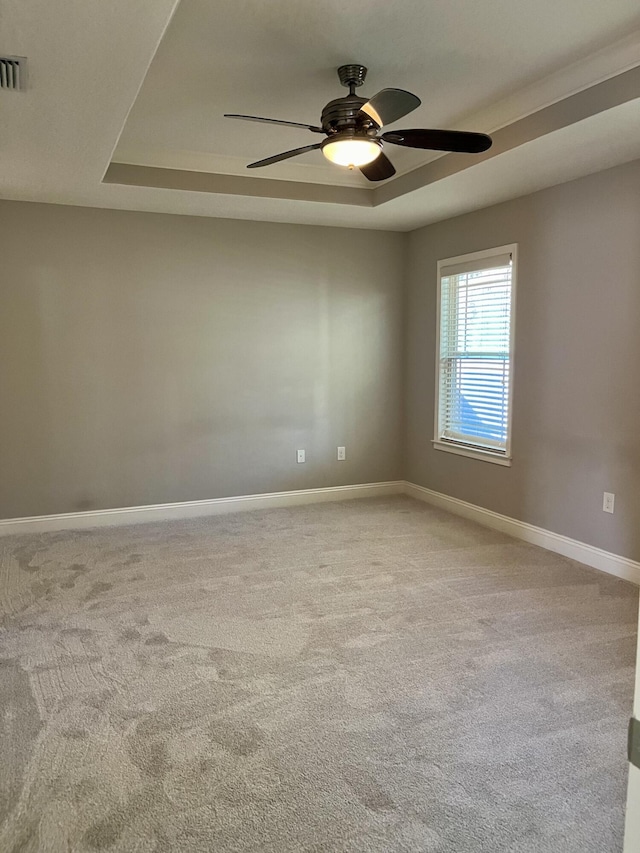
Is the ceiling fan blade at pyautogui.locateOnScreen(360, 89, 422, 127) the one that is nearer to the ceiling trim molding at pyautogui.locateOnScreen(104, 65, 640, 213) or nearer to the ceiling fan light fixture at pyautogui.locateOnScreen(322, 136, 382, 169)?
the ceiling fan light fixture at pyautogui.locateOnScreen(322, 136, 382, 169)

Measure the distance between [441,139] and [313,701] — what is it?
2.35 meters

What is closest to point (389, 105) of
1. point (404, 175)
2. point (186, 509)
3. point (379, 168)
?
point (379, 168)

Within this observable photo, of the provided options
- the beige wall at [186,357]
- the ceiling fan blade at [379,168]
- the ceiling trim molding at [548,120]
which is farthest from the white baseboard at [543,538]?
the ceiling fan blade at [379,168]

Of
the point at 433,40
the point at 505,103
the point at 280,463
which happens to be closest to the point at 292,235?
the point at 280,463

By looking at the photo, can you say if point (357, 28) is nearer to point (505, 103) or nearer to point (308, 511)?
point (505, 103)

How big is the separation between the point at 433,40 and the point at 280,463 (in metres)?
3.38

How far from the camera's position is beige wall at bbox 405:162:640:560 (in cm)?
350

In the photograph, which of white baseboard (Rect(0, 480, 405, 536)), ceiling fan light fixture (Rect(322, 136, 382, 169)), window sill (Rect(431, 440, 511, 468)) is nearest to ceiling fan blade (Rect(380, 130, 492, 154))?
ceiling fan light fixture (Rect(322, 136, 382, 169))

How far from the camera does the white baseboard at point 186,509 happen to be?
4.52 m

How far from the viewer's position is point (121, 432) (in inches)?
185

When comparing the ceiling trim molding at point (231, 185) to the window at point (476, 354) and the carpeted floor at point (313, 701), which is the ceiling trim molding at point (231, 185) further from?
the carpeted floor at point (313, 701)

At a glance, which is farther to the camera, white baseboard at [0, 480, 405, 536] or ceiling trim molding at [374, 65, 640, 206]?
white baseboard at [0, 480, 405, 536]

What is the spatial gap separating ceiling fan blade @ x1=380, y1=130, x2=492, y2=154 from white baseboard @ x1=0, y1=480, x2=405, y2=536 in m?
3.22

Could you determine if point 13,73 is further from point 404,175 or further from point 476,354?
point 476,354
